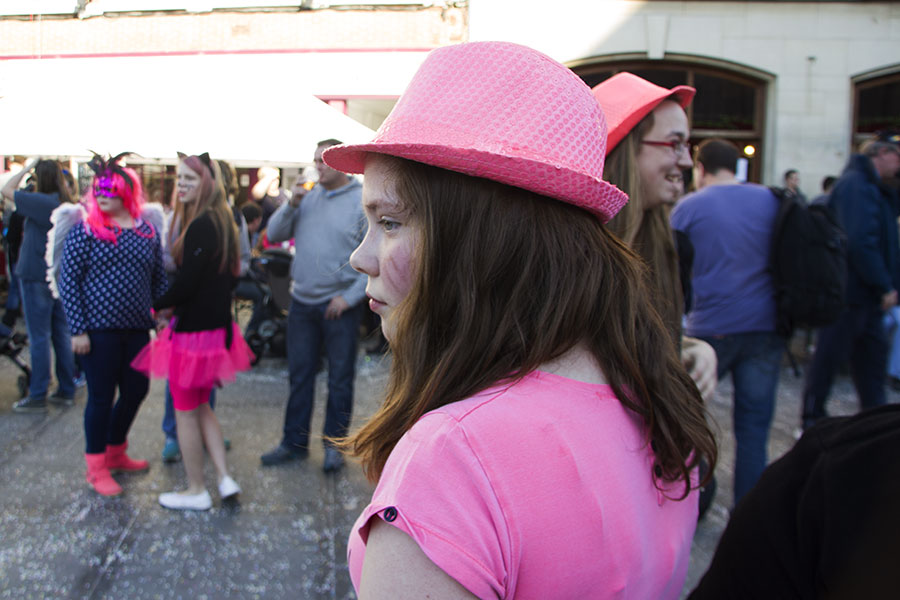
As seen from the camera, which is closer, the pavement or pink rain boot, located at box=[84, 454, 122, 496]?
the pavement

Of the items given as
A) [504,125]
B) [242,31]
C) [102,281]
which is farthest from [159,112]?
[242,31]

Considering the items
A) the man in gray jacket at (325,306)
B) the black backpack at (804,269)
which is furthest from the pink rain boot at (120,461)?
the black backpack at (804,269)

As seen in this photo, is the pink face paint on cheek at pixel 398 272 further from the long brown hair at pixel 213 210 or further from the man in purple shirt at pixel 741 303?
the long brown hair at pixel 213 210

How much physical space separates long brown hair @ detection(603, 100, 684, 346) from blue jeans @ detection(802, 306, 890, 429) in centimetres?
312

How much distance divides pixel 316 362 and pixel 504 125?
12.7 feet

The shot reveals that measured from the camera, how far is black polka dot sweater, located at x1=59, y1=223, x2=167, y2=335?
393 cm

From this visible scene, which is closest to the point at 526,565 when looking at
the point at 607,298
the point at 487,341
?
the point at 487,341

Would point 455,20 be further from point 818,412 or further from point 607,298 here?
point 607,298

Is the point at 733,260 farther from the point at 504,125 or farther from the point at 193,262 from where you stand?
the point at 504,125

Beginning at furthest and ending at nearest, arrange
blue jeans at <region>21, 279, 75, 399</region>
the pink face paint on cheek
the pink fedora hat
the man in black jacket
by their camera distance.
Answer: blue jeans at <region>21, 279, 75, 399</region>
the man in black jacket
the pink fedora hat
the pink face paint on cheek

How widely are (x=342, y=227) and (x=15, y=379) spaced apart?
13.1 ft

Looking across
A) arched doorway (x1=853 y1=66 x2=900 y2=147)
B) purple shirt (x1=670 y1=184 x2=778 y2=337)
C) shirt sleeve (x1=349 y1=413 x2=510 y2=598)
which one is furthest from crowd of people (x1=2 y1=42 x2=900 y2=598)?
arched doorway (x1=853 y1=66 x2=900 y2=147)

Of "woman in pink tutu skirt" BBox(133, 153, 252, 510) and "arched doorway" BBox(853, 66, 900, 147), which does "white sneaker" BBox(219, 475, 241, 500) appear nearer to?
Result: "woman in pink tutu skirt" BBox(133, 153, 252, 510)

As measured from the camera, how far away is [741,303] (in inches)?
145
